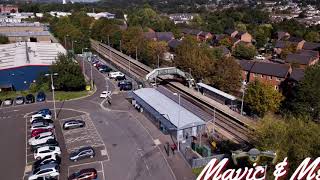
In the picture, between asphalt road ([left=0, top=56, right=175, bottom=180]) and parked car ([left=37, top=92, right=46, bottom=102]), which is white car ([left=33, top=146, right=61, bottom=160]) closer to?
asphalt road ([left=0, top=56, right=175, bottom=180])

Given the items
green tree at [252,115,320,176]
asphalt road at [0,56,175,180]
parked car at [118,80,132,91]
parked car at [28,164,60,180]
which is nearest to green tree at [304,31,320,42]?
parked car at [118,80,132,91]

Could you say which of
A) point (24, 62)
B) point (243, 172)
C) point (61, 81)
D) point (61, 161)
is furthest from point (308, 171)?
point (24, 62)

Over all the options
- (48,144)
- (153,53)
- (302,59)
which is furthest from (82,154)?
(302,59)

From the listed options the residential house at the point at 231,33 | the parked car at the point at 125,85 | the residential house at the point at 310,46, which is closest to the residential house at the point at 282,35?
the residential house at the point at 231,33

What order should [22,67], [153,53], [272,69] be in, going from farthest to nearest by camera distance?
[153,53]
[272,69]
[22,67]

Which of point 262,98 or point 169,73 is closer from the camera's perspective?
point 262,98

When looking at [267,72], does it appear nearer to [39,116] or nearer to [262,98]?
[262,98]

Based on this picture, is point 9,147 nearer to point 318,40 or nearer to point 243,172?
point 243,172
